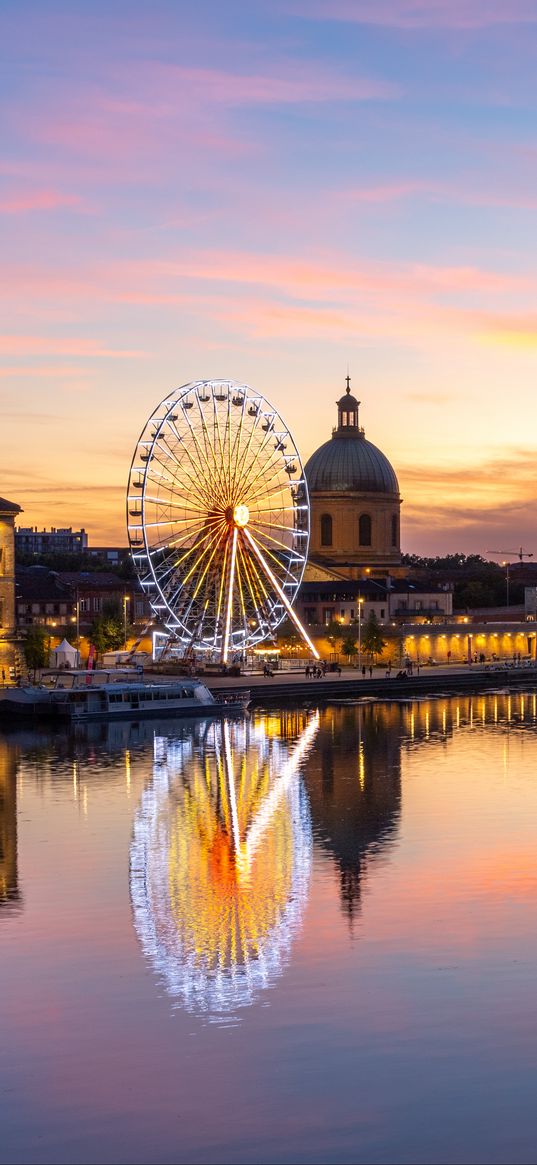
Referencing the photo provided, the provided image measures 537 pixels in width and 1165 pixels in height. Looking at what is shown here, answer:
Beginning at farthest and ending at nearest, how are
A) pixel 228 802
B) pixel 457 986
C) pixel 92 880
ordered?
pixel 228 802 → pixel 92 880 → pixel 457 986

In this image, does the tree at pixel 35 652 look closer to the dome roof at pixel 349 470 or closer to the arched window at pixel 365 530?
the dome roof at pixel 349 470

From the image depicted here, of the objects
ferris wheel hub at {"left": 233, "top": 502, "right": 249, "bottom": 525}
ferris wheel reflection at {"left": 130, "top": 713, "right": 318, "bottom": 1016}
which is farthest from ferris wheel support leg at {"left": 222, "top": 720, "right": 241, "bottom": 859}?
ferris wheel hub at {"left": 233, "top": 502, "right": 249, "bottom": 525}

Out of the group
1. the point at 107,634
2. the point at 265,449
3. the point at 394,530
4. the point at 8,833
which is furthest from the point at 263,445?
the point at 394,530

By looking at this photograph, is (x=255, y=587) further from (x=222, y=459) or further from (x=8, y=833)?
(x=8, y=833)

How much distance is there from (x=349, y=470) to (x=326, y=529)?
6656 mm

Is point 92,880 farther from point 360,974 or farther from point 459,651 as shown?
point 459,651

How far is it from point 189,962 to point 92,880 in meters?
9.44

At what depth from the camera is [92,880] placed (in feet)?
135

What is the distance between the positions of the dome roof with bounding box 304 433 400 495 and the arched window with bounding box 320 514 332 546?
2.98m

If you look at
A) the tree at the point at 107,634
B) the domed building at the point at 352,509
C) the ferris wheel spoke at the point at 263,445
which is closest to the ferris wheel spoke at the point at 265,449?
the ferris wheel spoke at the point at 263,445

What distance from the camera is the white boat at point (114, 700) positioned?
289 ft

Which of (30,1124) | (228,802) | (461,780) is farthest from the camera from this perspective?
(461,780)

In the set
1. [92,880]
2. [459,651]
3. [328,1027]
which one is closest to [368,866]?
[92,880]

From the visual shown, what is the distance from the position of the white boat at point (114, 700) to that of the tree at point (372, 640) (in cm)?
3827
